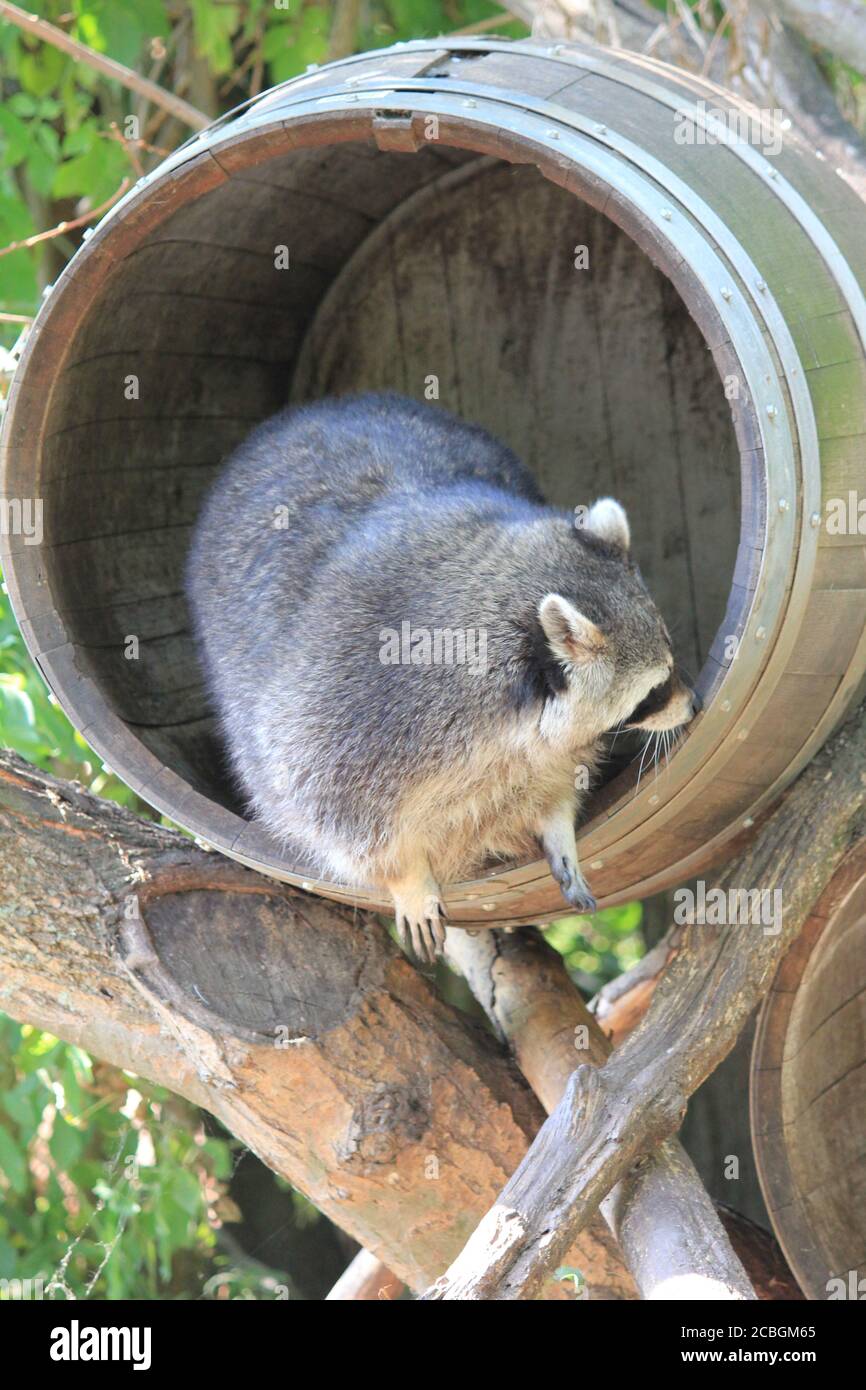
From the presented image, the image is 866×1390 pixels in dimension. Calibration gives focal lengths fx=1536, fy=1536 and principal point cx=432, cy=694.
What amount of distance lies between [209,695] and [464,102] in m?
1.49

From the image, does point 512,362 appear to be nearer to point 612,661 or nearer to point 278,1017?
point 612,661

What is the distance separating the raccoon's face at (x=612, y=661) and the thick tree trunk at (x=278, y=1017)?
770mm

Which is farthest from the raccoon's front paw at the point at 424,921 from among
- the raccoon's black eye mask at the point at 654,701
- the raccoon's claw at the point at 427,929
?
the raccoon's black eye mask at the point at 654,701

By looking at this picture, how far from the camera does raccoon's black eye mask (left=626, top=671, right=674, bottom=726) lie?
115 inches

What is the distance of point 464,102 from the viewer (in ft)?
9.49

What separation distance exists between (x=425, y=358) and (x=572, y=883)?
2.11 meters

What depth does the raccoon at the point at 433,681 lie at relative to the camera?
2957 mm

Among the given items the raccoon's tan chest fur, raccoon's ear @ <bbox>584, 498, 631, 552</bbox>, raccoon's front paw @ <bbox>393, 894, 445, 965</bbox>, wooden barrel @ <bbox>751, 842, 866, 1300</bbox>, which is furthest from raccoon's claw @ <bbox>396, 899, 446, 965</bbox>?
raccoon's ear @ <bbox>584, 498, 631, 552</bbox>

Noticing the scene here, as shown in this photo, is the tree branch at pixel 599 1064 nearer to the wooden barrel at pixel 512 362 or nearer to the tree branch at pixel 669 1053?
the tree branch at pixel 669 1053

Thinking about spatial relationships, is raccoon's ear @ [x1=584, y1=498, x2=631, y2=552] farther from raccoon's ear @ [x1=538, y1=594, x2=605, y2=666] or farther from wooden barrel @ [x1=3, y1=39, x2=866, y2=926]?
wooden barrel @ [x1=3, y1=39, x2=866, y2=926]

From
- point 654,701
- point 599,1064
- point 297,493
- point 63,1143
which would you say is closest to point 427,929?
point 599,1064

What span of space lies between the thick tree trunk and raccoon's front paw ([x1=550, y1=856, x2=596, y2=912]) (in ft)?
1.57

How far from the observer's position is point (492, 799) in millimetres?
3094

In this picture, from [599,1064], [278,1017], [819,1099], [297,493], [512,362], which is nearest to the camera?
[278,1017]
